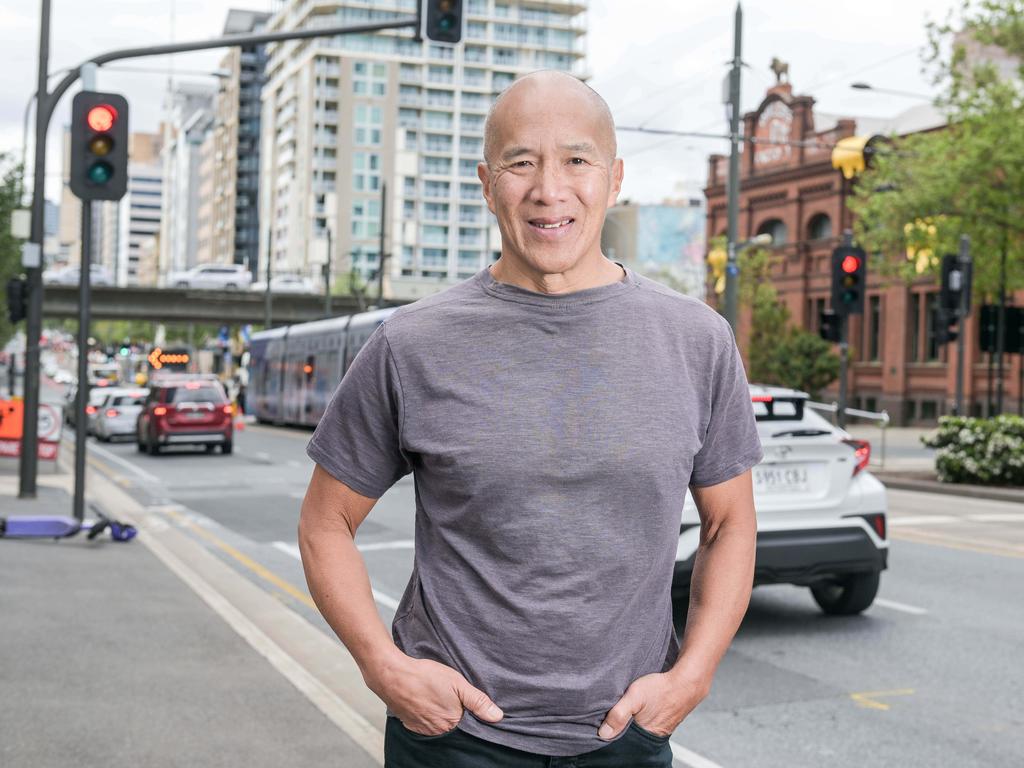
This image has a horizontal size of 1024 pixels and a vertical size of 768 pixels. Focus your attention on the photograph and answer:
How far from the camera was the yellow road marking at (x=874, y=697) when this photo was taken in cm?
671

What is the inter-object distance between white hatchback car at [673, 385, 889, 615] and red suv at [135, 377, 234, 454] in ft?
69.6

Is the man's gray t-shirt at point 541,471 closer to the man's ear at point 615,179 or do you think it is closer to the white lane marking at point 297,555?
the man's ear at point 615,179

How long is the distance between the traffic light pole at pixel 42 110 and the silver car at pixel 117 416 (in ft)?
61.0

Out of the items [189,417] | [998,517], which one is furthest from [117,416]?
[998,517]

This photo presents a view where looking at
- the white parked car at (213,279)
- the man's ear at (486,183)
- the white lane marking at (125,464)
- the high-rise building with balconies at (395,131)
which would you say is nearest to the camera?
the man's ear at (486,183)

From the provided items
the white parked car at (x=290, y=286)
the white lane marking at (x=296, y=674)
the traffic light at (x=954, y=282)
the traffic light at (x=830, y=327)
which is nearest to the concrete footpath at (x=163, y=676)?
the white lane marking at (x=296, y=674)

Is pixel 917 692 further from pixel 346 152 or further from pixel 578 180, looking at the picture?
pixel 346 152

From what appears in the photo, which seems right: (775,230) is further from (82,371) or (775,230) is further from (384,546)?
(82,371)

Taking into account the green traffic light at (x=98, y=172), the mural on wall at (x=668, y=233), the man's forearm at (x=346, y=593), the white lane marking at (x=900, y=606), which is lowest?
the white lane marking at (x=900, y=606)

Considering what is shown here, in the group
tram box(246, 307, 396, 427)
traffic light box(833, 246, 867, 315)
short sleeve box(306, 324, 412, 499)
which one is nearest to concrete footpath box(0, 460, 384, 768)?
short sleeve box(306, 324, 412, 499)

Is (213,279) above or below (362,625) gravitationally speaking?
above

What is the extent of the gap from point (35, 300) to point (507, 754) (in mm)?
14918

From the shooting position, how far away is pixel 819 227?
2228 inches

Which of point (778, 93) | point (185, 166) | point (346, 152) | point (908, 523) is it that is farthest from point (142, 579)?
point (185, 166)
